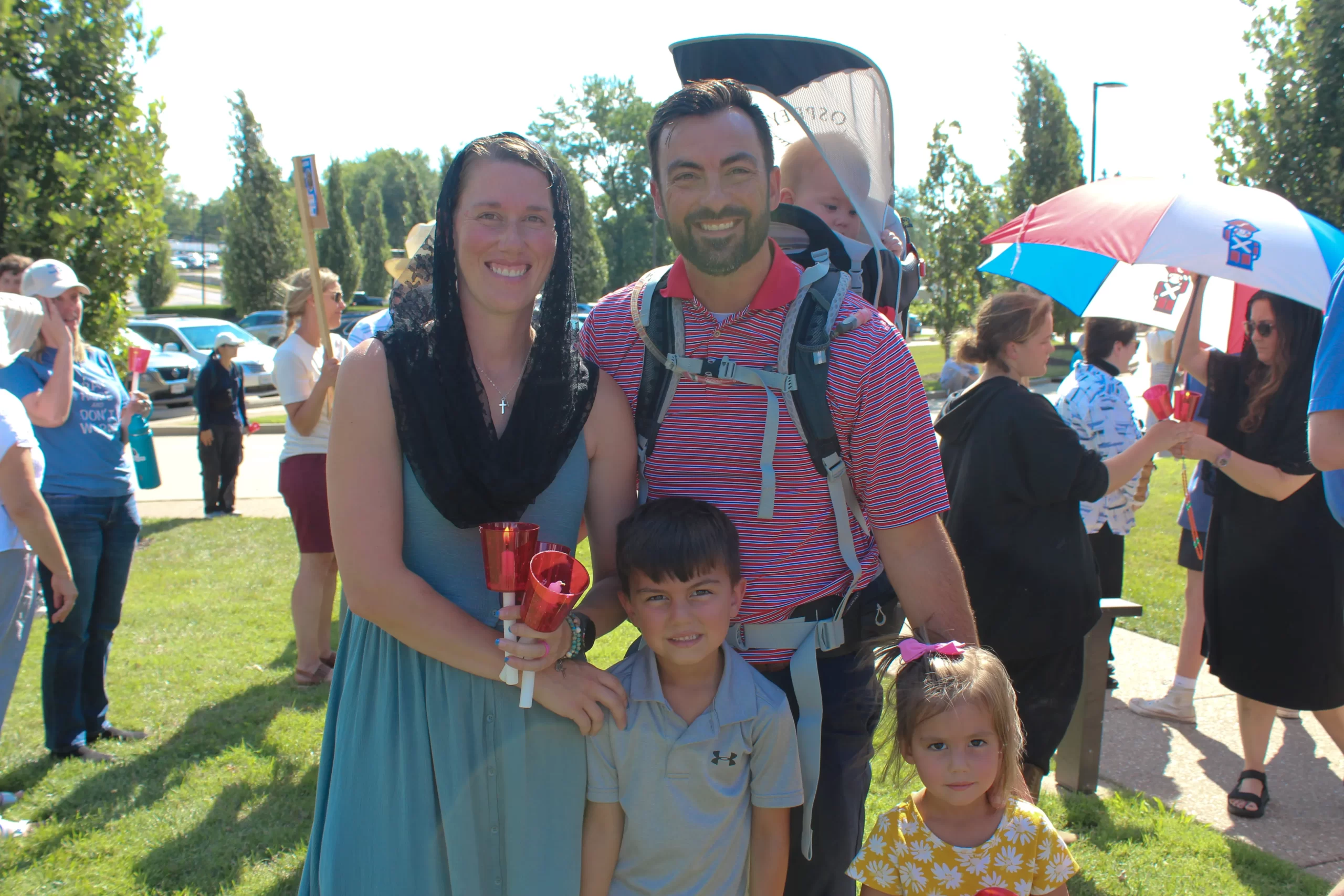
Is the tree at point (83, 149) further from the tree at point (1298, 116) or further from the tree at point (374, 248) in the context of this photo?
the tree at point (374, 248)

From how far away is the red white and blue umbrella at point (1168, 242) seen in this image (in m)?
3.37

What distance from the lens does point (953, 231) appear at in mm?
18781

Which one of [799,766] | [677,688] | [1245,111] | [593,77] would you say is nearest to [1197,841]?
[799,766]

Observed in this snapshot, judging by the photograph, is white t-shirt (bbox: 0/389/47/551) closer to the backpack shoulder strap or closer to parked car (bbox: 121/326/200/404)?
the backpack shoulder strap

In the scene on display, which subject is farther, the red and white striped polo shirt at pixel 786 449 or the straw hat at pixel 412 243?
the straw hat at pixel 412 243

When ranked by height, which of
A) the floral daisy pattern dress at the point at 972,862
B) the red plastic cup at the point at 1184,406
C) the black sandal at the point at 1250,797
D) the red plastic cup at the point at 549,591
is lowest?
the black sandal at the point at 1250,797

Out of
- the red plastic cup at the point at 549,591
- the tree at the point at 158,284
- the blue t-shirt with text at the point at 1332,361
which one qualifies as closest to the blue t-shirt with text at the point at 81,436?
the red plastic cup at the point at 549,591

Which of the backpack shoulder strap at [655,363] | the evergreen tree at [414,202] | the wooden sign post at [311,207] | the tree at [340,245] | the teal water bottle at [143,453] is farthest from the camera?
the evergreen tree at [414,202]

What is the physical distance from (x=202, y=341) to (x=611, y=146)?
3900 cm

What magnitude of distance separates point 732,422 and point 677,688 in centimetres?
61

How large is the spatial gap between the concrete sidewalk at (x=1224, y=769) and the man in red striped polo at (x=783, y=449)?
2.29m

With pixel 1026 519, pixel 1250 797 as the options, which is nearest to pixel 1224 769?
pixel 1250 797

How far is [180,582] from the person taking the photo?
734 cm

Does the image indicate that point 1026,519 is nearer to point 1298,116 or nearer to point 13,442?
point 13,442
